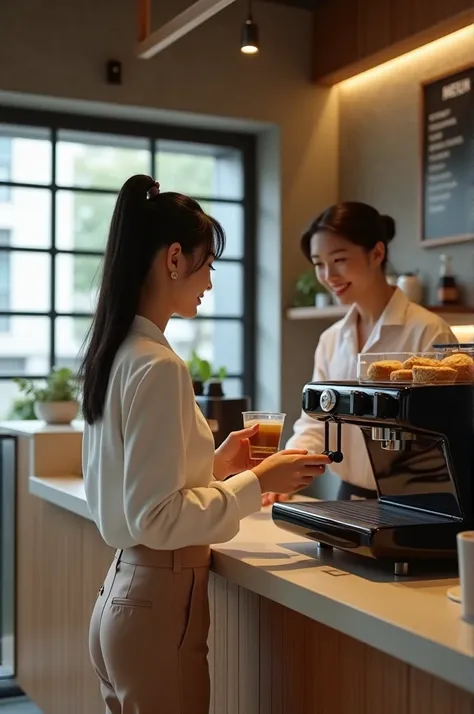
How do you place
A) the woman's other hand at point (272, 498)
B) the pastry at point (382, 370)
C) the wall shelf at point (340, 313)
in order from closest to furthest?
the pastry at point (382, 370)
the woman's other hand at point (272, 498)
the wall shelf at point (340, 313)

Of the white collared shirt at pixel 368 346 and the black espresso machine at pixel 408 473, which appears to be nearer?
the black espresso machine at pixel 408 473

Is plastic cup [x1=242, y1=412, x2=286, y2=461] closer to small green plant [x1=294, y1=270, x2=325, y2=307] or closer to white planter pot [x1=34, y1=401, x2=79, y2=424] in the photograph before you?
white planter pot [x1=34, y1=401, x2=79, y2=424]

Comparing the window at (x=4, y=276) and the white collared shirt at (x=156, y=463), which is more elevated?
the window at (x=4, y=276)

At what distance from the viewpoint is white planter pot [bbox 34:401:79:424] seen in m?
3.42

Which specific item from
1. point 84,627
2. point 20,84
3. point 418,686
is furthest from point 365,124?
point 418,686

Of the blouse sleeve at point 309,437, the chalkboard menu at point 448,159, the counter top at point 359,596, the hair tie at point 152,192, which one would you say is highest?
the chalkboard menu at point 448,159

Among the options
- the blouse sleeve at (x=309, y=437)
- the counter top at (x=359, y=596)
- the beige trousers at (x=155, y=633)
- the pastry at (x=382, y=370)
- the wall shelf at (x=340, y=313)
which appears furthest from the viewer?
the wall shelf at (x=340, y=313)

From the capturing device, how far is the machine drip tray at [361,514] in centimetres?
172

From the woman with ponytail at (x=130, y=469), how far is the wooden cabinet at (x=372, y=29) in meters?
2.35

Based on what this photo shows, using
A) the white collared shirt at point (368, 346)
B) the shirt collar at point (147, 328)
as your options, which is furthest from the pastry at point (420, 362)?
the white collared shirt at point (368, 346)

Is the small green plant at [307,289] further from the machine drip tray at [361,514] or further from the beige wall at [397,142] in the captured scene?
the machine drip tray at [361,514]

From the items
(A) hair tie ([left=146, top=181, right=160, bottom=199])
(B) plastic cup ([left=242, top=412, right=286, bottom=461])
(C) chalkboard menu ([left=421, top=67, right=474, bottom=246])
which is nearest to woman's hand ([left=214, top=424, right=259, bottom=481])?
(B) plastic cup ([left=242, top=412, right=286, bottom=461])

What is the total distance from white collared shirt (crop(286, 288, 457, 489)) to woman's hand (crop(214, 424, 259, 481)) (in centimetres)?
60

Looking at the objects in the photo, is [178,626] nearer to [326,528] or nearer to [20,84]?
[326,528]
